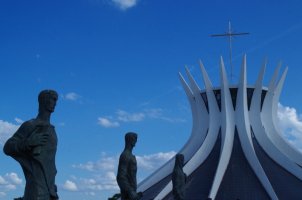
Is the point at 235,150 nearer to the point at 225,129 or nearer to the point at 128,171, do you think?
the point at 225,129

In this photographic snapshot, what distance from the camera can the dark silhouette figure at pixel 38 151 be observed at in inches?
181

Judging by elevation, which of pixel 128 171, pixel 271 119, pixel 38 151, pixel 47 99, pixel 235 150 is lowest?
pixel 38 151

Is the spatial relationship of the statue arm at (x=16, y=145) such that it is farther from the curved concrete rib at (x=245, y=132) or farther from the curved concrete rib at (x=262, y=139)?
the curved concrete rib at (x=262, y=139)

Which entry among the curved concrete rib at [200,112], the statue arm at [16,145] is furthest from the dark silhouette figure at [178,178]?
the curved concrete rib at [200,112]

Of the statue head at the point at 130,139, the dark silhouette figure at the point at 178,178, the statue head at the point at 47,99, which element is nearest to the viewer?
the statue head at the point at 47,99

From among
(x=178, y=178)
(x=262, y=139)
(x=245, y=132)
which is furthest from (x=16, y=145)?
(x=262, y=139)

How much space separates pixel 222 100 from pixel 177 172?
24113mm

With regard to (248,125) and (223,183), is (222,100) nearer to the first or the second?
(248,125)

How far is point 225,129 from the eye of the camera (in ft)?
108

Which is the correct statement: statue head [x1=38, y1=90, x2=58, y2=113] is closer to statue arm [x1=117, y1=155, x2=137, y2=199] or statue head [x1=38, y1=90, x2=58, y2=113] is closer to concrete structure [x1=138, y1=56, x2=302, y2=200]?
statue arm [x1=117, y1=155, x2=137, y2=199]

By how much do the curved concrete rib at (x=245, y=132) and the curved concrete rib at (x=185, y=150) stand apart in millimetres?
3195

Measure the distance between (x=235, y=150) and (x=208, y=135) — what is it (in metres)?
2.51

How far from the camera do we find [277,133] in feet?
112

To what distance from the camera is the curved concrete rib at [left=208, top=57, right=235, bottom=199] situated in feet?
95.9
